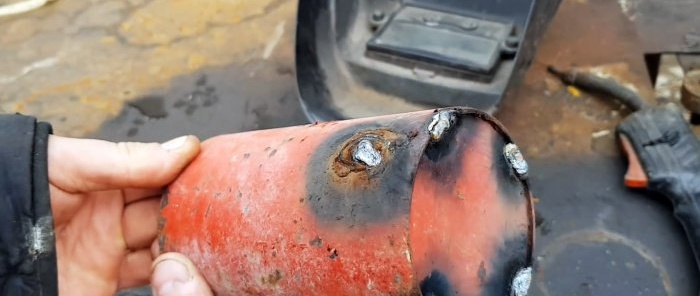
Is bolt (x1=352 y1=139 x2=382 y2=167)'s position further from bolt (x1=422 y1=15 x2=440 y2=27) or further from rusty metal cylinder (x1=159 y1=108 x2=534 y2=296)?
bolt (x1=422 y1=15 x2=440 y2=27)

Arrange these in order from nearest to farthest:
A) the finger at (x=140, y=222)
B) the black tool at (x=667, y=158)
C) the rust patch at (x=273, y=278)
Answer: the rust patch at (x=273, y=278), the finger at (x=140, y=222), the black tool at (x=667, y=158)

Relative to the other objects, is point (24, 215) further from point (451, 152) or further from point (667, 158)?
point (667, 158)

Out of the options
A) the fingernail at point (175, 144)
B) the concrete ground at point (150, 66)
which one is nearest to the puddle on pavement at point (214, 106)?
the concrete ground at point (150, 66)

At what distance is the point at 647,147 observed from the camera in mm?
1492

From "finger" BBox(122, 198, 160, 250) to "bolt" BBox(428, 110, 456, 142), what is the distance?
627 mm

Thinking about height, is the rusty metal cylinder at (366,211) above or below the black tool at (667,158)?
above

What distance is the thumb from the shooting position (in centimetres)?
98

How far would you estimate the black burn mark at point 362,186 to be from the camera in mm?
752

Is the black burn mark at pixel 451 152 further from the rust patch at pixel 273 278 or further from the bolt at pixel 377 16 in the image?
the bolt at pixel 377 16

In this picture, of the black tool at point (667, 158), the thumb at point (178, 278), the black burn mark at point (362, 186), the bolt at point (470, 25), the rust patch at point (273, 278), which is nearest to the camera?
the black burn mark at point (362, 186)

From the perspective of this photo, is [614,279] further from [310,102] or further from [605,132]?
[310,102]

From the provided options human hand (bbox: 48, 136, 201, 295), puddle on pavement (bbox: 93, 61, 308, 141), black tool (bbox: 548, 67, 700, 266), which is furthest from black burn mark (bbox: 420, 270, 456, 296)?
puddle on pavement (bbox: 93, 61, 308, 141)

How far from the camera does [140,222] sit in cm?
124

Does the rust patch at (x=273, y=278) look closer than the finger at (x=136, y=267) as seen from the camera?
Yes
